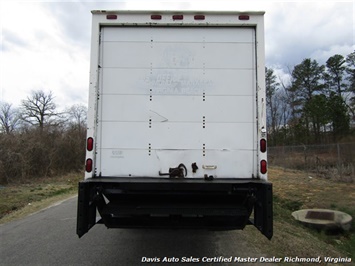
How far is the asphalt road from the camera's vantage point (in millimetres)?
4617

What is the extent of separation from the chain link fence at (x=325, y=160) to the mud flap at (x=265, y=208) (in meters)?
13.2

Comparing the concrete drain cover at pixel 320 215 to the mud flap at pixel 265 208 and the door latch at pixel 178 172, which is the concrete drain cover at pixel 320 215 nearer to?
the mud flap at pixel 265 208

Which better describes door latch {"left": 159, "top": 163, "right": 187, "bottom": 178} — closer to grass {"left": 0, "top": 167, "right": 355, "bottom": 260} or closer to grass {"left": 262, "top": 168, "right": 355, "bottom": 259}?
grass {"left": 0, "top": 167, "right": 355, "bottom": 260}

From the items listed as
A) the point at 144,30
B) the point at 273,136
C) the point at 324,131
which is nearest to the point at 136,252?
the point at 144,30

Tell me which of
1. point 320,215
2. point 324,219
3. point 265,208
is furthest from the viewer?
point 320,215

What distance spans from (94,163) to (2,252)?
9.01 ft

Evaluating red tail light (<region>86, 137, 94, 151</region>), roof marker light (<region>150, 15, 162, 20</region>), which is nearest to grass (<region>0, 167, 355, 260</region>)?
red tail light (<region>86, 137, 94, 151</region>)

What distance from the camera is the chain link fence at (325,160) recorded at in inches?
639

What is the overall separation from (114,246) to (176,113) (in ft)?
9.00

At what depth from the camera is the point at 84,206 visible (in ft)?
12.4

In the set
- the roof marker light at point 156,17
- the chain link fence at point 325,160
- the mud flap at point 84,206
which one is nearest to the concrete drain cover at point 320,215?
the mud flap at point 84,206

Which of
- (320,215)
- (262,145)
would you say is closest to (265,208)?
(262,145)

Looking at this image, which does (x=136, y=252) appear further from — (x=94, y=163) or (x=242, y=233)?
(x=242, y=233)

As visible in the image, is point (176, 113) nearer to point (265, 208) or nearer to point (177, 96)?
point (177, 96)
